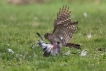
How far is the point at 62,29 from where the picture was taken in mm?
8664

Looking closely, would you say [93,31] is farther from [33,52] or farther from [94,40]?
[33,52]

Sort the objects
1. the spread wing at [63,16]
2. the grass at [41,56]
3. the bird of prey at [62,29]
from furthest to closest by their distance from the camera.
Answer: the spread wing at [63,16], the bird of prey at [62,29], the grass at [41,56]

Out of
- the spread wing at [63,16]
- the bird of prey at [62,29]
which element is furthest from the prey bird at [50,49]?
the spread wing at [63,16]

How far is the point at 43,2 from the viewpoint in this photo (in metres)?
29.0

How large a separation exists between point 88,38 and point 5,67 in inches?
151

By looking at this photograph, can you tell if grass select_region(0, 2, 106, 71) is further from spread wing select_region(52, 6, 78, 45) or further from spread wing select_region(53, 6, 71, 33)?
spread wing select_region(53, 6, 71, 33)

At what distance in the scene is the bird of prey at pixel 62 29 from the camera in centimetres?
860

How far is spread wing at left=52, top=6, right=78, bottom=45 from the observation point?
28.3 feet

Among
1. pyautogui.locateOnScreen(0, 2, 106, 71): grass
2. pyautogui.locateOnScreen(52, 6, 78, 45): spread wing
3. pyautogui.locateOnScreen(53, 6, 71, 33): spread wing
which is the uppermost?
pyautogui.locateOnScreen(53, 6, 71, 33): spread wing

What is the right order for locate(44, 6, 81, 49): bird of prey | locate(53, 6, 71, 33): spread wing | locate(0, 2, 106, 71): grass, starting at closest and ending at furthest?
locate(0, 2, 106, 71): grass, locate(44, 6, 81, 49): bird of prey, locate(53, 6, 71, 33): spread wing

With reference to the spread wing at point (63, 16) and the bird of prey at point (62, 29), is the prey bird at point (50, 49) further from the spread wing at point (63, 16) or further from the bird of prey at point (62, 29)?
the spread wing at point (63, 16)

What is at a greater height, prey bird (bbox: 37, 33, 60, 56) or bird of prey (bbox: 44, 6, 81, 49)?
bird of prey (bbox: 44, 6, 81, 49)

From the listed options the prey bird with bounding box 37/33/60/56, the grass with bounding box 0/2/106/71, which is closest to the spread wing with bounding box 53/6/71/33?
the prey bird with bounding box 37/33/60/56

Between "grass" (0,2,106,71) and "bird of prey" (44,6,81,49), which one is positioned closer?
"grass" (0,2,106,71)
